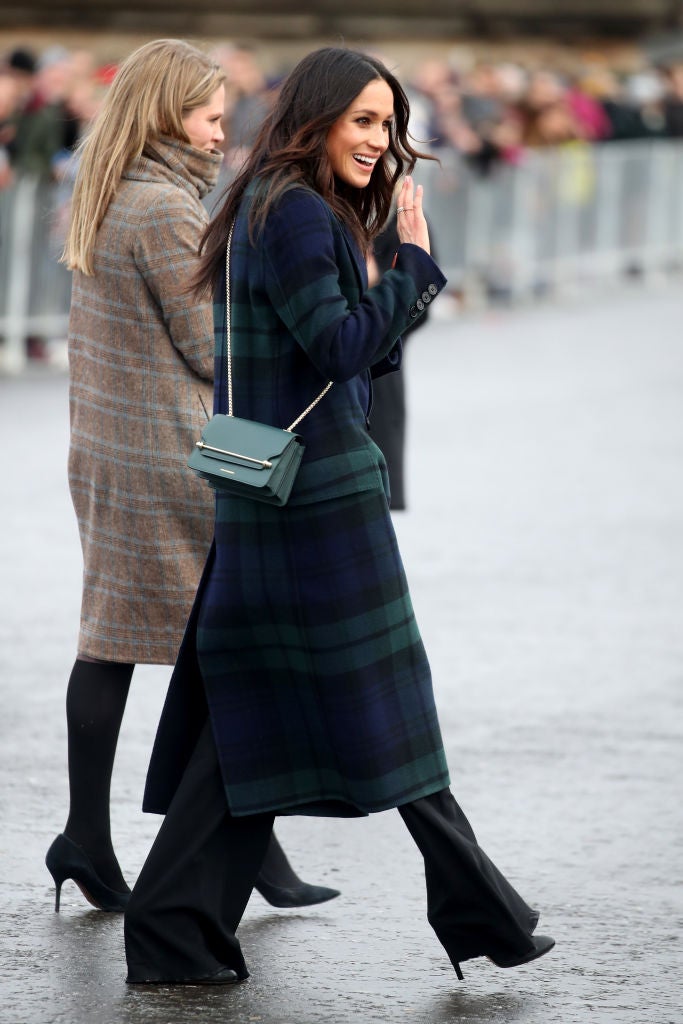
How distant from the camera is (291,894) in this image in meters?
4.71

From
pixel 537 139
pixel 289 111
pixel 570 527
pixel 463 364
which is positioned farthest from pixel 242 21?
pixel 289 111

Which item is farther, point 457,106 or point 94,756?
point 457,106

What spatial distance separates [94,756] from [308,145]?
148 centimetres

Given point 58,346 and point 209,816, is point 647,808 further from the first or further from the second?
point 58,346

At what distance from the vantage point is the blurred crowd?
14.2 metres

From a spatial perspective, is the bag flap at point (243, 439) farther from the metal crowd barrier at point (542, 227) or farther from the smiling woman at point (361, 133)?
the metal crowd barrier at point (542, 227)

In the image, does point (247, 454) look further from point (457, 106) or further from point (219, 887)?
point (457, 106)

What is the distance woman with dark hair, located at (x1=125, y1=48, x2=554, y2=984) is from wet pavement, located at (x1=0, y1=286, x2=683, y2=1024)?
0.63 feet

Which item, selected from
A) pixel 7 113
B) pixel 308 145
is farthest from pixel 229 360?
pixel 7 113

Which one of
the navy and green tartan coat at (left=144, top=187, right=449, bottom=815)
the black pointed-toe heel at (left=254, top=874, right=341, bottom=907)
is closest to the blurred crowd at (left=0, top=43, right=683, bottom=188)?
the black pointed-toe heel at (left=254, top=874, right=341, bottom=907)

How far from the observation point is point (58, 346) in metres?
15.0

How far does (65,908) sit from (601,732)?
2.19m

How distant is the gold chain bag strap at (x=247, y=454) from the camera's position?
385 cm

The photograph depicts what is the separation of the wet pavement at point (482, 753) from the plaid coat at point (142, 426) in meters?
0.68
